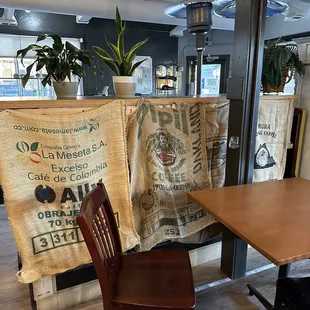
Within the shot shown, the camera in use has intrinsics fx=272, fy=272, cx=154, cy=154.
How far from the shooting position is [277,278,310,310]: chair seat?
1.13 meters

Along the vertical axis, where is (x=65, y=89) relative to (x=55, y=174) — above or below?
above

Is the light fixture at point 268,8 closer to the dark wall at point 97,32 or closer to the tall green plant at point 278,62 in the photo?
the tall green plant at point 278,62

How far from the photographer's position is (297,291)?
119 centimetres

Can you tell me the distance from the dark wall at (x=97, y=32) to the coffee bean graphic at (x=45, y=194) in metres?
3.96

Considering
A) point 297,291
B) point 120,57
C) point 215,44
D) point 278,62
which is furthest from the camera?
point 215,44

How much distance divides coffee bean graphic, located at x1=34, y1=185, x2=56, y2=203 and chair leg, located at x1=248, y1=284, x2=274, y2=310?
138cm

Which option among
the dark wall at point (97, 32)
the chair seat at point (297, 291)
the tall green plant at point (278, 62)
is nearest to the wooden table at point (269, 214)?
the chair seat at point (297, 291)

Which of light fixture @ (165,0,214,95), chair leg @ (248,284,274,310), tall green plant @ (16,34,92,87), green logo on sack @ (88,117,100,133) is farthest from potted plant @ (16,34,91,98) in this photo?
chair leg @ (248,284,274,310)

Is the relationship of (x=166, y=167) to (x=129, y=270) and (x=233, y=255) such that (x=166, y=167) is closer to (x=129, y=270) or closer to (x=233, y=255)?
(x=129, y=270)

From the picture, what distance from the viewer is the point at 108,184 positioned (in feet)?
5.07

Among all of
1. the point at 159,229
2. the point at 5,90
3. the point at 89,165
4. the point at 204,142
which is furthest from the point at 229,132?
the point at 5,90

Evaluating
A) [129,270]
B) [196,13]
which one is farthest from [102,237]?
[196,13]

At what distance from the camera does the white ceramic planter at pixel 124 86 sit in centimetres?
160

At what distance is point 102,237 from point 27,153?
0.57 meters
